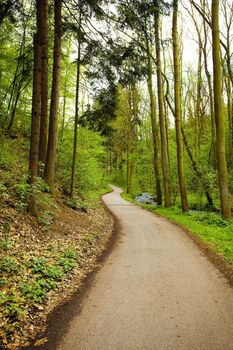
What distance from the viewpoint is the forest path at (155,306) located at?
12.4 feet

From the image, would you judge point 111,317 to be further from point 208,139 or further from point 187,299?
point 208,139

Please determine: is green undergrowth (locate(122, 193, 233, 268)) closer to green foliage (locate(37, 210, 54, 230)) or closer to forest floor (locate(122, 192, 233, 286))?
forest floor (locate(122, 192, 233, 286))

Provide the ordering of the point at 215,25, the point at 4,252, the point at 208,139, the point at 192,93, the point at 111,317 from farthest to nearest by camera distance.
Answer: the point at 192,93 < the point at 208,139 < the point at 215,25 < the point at 4,252 < the point at 111,317

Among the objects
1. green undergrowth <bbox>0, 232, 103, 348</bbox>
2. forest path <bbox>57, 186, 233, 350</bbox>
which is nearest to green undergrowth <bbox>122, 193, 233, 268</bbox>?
forest path <bbox>57, 186, 233, 350</bbox>

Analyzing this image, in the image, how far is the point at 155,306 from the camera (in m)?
4.75

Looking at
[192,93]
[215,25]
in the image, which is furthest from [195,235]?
[192,93]

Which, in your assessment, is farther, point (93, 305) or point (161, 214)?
point (161, 214)

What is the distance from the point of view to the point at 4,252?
6.05 meters

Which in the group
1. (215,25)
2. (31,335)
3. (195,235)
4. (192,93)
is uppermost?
(192,93)

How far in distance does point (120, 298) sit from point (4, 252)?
266cm

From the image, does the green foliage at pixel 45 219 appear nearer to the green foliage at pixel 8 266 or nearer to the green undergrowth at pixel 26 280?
the green undergrowth at pixel 26 280

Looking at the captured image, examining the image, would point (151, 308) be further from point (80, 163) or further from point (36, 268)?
point (80, 163)

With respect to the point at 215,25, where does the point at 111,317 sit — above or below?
below

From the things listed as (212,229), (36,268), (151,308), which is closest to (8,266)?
(36,268)
